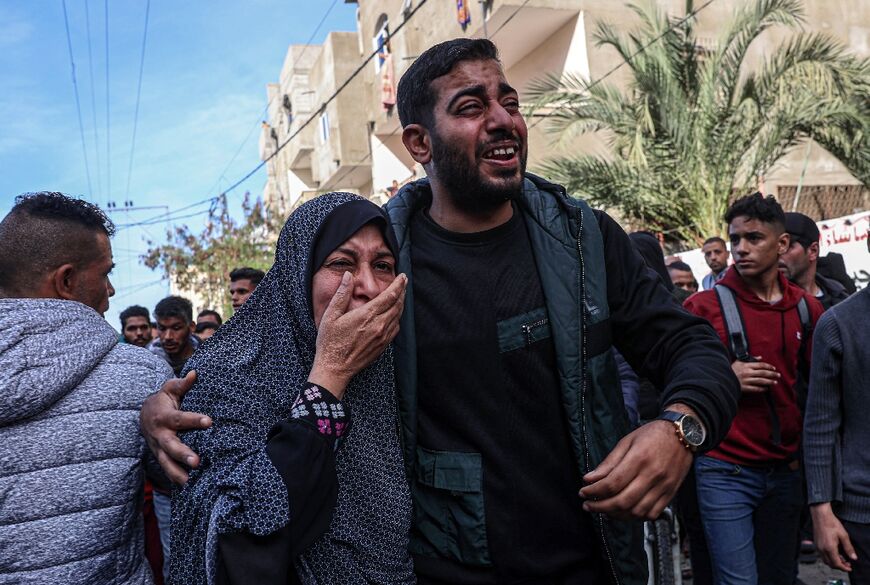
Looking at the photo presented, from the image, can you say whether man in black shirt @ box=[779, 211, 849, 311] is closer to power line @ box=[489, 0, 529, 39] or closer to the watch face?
the watch face

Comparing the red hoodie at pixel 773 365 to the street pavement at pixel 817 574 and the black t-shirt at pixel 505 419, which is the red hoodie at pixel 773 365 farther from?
the black t-shirt at pixel 505 419

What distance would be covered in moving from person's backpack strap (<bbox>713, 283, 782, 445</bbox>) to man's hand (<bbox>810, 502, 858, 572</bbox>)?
2.37 feet

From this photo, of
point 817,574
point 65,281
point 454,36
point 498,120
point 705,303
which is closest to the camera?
point 498,120

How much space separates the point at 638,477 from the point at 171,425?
3.54 ft

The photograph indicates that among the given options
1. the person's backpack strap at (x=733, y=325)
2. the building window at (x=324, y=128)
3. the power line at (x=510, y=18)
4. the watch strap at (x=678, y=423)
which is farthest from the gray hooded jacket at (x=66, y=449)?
the building window at (x=324, y=128)

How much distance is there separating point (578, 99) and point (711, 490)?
9.52 meters

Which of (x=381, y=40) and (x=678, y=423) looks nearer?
(x=678, y=423)

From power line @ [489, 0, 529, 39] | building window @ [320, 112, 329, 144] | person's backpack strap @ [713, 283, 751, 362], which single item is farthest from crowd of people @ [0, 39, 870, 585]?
building window @ [320, 112, 329, 144]

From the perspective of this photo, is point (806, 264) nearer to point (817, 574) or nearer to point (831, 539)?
point (817, 574)

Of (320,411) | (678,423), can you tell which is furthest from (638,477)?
(320,411)

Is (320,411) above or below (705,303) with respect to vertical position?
below

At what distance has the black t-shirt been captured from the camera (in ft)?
6.38

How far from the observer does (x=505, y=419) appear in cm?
199

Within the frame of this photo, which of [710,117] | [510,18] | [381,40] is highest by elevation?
[381,40]
